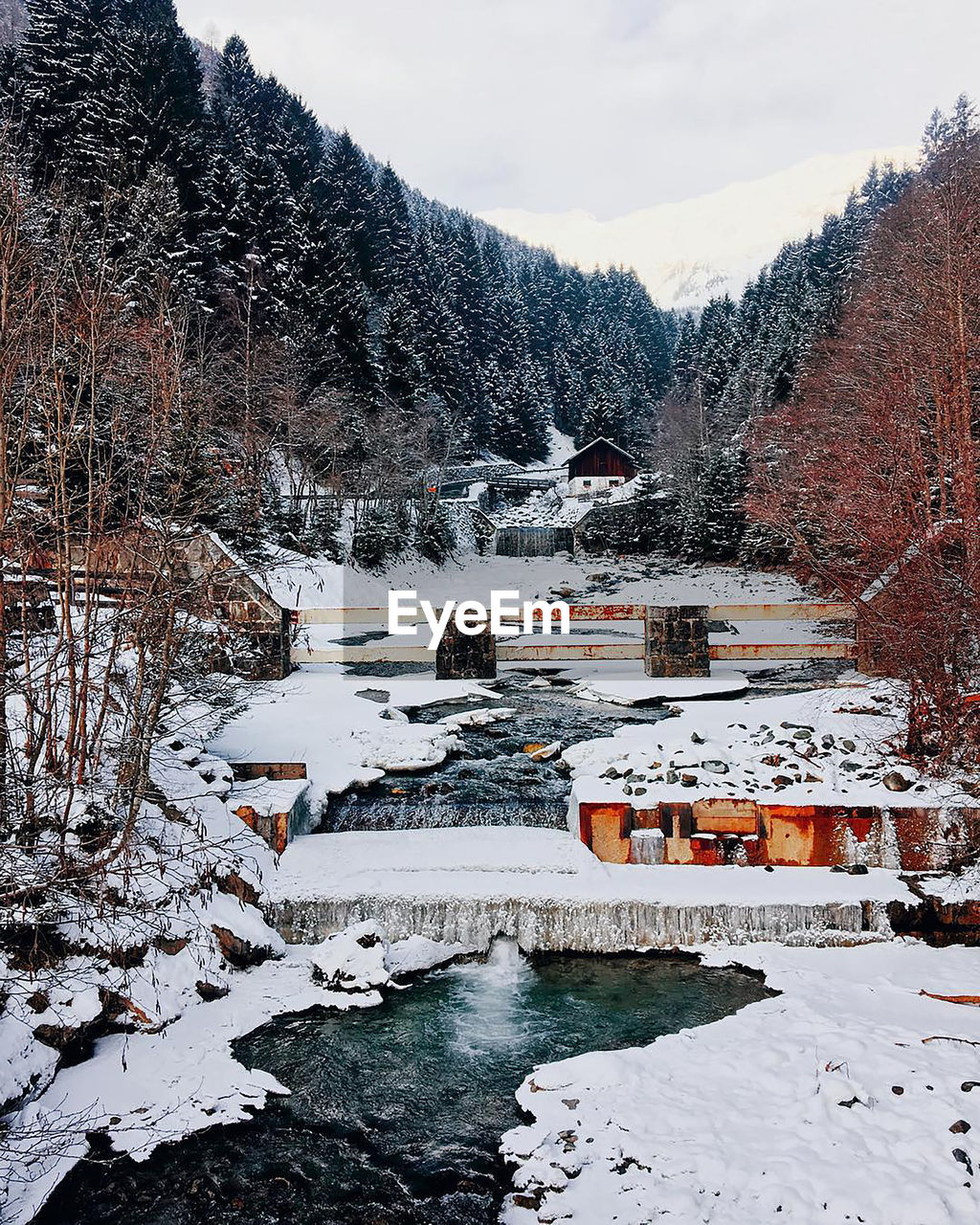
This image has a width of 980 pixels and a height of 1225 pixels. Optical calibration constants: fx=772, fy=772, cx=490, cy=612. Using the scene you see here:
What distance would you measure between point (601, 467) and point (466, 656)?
40.6m

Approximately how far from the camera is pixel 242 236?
3256cm

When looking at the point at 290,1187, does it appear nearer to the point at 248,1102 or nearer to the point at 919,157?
the point at 248,1102

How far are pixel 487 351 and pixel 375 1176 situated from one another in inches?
2347

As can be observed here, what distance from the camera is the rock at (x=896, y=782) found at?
25.9 feet

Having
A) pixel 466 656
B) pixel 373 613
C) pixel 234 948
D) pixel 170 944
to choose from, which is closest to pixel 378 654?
pixel 373 613

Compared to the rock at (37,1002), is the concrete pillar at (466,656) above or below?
above

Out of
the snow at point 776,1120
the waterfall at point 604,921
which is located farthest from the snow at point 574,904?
the snow at point 776,1120

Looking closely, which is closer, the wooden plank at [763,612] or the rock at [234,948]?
the rock at [234,948]

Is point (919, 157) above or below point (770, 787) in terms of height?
above

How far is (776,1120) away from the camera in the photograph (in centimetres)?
464

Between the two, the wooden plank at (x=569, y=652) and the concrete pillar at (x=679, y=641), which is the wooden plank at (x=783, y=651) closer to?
the concrete pillar at (x=679, y=641)

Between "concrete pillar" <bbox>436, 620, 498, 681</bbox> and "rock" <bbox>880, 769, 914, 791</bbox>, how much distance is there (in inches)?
295

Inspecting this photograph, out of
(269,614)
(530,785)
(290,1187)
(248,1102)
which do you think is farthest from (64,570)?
(269,614)

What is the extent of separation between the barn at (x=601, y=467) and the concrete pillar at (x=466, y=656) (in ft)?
128
